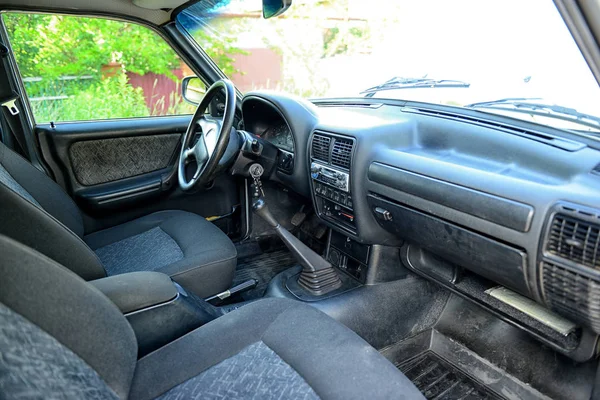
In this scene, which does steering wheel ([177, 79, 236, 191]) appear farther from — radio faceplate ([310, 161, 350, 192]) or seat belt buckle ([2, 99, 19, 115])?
seat belt buckle ([2, 99, 19, 115])

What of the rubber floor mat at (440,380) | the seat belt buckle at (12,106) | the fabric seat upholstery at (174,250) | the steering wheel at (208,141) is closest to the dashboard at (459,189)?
the steering wheel at (208,141)

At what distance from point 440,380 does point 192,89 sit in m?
2.12

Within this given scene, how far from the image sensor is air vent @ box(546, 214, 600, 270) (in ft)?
3.27

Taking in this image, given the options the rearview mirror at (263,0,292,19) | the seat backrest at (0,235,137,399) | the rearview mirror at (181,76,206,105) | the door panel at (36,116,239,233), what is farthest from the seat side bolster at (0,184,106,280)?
the rearview mirror at (181,76,206,105)

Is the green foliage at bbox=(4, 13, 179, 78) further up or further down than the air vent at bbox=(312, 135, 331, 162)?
further up

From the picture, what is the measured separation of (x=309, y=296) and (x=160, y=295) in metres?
0.91

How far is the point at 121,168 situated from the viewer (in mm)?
2512

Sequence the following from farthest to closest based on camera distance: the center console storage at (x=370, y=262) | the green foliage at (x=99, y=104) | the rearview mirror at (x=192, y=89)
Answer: the rearview mirror at (x=192, y=89) → the green foliage at (x=99, y=104) → the center console storage at (x=370, y=262)

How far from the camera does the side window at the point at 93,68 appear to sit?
7.70ft

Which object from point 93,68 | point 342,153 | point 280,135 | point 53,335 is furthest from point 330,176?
point 93,68

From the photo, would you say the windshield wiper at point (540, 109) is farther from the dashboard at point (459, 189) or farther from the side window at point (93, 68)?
the side window at point (93, 68)

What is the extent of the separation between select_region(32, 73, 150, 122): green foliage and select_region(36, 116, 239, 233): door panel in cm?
13

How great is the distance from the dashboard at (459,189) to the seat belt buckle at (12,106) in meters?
1.22

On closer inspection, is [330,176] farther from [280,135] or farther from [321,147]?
[280,135]
